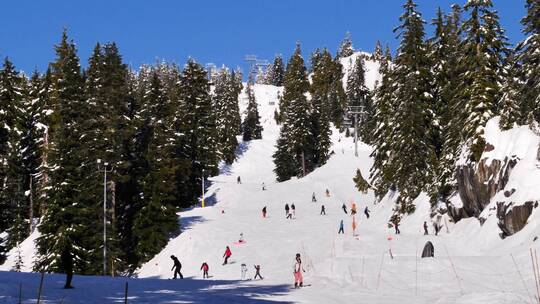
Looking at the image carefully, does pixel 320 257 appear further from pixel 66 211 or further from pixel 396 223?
pixel 66 211

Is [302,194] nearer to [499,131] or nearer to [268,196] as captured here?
[268,196]

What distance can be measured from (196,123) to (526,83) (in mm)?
39375

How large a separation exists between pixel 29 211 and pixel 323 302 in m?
50.1

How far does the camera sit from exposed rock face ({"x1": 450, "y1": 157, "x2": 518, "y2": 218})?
104 ft

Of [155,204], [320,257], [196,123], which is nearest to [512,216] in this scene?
[320,257]

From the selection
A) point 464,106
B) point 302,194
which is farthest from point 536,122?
point 302,194

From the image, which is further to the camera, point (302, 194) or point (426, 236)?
point (302, 194)

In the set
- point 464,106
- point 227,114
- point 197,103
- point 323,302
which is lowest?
point 323,302

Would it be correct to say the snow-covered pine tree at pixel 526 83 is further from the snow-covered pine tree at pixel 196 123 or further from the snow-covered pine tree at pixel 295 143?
the snow-covered pine tree at pixel 295 143

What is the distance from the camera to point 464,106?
39.0 m

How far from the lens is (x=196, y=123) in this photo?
209 ft

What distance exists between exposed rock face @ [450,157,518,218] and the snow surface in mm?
960

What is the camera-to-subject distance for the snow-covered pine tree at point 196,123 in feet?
205

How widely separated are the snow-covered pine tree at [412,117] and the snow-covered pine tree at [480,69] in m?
5.15
